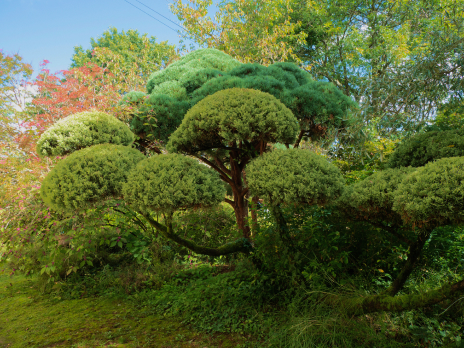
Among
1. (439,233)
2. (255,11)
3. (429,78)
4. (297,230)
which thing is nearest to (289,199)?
(297,230)

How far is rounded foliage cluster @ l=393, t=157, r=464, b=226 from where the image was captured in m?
1.94

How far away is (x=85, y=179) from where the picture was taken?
2979 mm

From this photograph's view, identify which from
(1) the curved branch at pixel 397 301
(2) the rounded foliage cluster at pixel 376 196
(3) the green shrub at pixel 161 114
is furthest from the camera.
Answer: (3) the green shrub at pixel 161 114

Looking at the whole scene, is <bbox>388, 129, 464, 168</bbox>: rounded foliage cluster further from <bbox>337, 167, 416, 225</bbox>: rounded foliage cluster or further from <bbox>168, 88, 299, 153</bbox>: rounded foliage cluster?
<bbox>168, 88, 299, 153</bbox>: rounded foliage cluster

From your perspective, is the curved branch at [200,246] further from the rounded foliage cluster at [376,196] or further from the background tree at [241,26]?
the background tree at [241,26]

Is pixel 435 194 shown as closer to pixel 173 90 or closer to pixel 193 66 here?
pixel 173 90

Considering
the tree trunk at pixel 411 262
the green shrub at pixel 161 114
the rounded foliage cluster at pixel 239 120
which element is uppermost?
the green shrub at pixel 161 114

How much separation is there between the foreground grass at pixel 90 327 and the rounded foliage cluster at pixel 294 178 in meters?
1.54

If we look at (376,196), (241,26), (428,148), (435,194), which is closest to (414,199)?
(435,194)

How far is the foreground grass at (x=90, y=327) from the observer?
3068 mm

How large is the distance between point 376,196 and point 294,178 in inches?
29.3

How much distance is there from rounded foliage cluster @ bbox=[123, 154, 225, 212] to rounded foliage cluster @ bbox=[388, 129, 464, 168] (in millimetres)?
2195

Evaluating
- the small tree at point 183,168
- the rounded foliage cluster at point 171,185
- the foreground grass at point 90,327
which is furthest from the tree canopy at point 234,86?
the foreground grass at point 90,327

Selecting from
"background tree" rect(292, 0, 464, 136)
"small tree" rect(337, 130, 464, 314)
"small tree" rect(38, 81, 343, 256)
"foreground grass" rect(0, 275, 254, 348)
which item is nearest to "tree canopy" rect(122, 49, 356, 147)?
"background tree" rect(292, 0, 464, 136)
